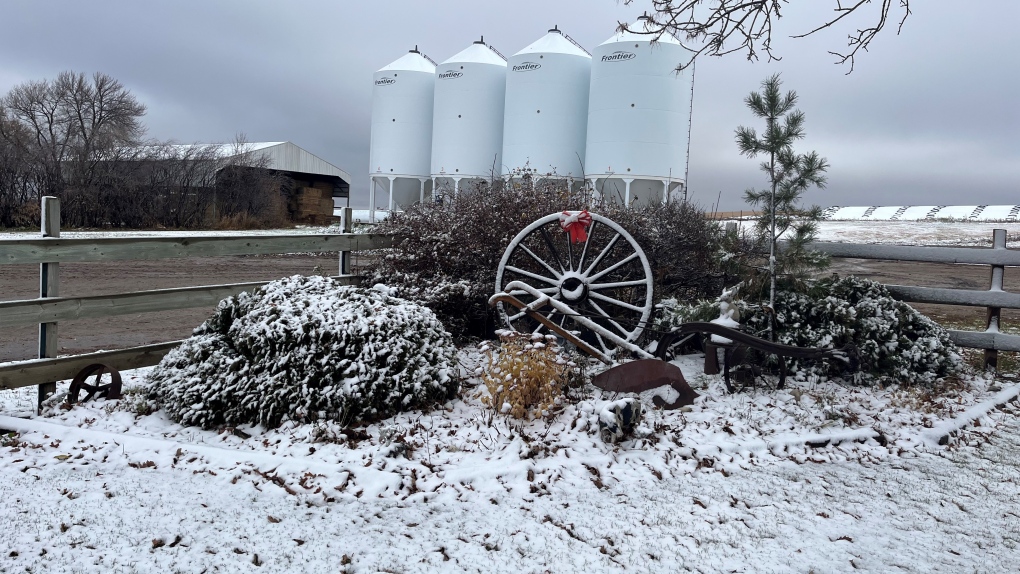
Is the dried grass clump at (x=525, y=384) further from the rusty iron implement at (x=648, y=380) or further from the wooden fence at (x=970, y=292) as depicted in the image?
the wooden fence at (x=970, y=292)

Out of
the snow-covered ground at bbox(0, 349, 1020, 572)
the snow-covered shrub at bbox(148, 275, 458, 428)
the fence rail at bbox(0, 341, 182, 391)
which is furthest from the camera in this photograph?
the fence rail at bbox(0, 341, 182, 391)

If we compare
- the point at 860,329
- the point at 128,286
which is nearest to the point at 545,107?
the point at 128,286

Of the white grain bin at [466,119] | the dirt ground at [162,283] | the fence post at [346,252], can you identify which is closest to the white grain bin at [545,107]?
the white grain bin at [466,119]

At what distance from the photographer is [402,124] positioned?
27.9 m

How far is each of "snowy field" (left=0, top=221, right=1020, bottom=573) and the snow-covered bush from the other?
28.5 inches

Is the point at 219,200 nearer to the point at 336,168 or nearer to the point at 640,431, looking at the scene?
the point at 336,168

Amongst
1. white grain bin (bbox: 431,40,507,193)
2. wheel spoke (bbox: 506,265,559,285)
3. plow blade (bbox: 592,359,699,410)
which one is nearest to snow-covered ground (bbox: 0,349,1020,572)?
plow blade (bbox: 592,359,699,410)

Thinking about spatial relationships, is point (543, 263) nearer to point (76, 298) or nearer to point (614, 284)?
point (614, 284)

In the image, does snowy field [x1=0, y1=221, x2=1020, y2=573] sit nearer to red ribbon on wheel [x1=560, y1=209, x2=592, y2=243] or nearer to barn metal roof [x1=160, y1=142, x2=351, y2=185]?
red ribbon on wheel [x1=560, y1=209, x2=592, y2=243]

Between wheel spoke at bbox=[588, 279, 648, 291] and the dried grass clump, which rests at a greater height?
wheel spoke at bbox=[588, 279, 648, 291]

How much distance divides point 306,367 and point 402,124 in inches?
957

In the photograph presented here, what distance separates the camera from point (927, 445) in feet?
15.8

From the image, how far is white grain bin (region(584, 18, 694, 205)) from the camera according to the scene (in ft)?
71.3

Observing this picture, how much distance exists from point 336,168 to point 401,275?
30546 mm
